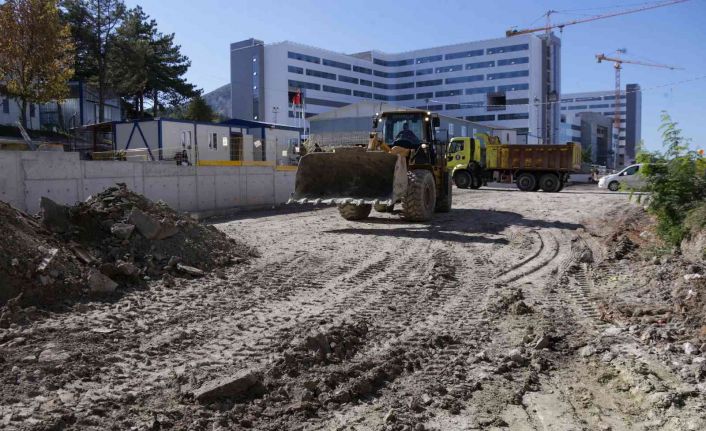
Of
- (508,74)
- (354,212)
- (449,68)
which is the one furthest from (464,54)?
(354,212)

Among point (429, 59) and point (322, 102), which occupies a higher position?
point (429, 59)

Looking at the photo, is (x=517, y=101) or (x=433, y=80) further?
(x=433, y=80)

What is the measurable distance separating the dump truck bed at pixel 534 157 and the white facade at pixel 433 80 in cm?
6251

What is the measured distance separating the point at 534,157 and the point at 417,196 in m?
18.9

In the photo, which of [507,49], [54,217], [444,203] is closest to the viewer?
[54,217]

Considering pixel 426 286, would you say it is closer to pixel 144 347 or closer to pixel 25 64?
pixel 144 347

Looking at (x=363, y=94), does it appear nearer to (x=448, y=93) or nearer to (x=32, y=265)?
(x=448, y=93)

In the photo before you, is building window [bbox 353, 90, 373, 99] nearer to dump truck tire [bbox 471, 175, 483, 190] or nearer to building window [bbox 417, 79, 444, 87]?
building window [bbox 417, 79, 444, 87]

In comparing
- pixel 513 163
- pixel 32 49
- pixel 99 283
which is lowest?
pixel 99 283

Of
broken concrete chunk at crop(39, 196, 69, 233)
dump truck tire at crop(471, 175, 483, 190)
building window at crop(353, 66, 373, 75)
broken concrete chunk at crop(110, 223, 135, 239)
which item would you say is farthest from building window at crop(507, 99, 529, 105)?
broken concrete chunk at crop(39, 196, 69, 233)

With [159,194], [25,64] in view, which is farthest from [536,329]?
[25,64]

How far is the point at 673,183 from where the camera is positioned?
9828 mm

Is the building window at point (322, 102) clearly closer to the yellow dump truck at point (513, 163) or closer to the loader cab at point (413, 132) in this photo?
the yellow dump truck at point (513, 163)

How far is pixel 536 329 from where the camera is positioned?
18.8 ft
